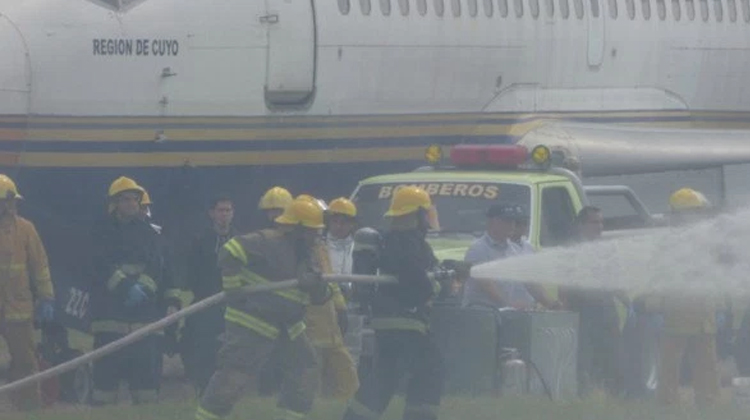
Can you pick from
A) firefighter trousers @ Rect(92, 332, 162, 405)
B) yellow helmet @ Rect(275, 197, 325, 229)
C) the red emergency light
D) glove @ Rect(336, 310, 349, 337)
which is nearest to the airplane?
firefighter trousers @ Rect(92, 332, 162, 405)

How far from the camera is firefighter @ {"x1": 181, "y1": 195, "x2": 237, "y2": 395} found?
14492 millimetres

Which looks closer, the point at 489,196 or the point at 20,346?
the point at 20,346

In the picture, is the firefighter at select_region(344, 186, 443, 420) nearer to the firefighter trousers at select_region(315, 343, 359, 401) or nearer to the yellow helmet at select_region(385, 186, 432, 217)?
the yellow helmet at select_region(385, 186, 432, 217)

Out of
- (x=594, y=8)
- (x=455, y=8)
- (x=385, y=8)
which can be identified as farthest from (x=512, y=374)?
(x=594, y=8)

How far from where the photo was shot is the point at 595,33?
69.6 feet

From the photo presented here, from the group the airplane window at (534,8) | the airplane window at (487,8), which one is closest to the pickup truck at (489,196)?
the airplane window at (487,8)

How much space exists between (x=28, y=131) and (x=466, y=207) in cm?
341

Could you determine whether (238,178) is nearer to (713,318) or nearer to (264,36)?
(264,36)

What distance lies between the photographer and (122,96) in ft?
55.0

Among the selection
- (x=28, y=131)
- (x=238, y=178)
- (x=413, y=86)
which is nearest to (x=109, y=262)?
(x=28, y=131)

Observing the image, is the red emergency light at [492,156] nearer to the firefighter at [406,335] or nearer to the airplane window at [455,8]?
the airplane window at [455,8]

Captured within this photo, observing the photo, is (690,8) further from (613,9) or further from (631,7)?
(613,9)

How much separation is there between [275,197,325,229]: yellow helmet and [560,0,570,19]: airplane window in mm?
9589

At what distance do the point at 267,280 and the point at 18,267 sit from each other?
116 inches
